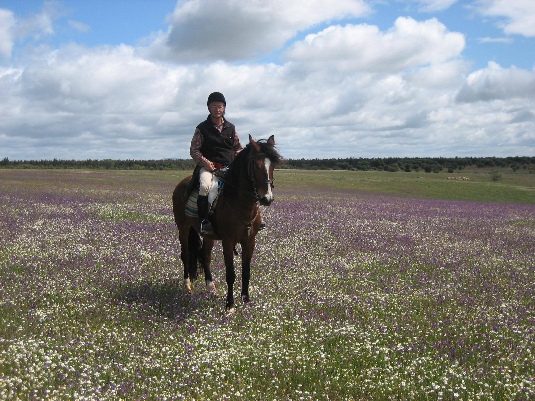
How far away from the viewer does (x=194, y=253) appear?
10.7 m

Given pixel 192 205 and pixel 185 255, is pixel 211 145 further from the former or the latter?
pixel 185 255

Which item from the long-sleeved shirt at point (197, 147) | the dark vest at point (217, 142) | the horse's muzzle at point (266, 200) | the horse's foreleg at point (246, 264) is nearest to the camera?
the horse's muzzle at point (266, 200)

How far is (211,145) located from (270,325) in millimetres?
4099

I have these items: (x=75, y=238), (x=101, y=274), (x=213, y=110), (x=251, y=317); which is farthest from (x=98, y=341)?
(x=75, y=238)

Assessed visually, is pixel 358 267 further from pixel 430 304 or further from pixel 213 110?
pixel 213 110

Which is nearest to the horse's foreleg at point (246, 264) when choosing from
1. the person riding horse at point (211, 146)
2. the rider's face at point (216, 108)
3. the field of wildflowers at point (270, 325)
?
the field of wildflowers at point (270, 325)

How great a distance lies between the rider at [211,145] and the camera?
370 inches

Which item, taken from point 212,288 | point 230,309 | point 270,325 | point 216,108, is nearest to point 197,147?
point 216,108

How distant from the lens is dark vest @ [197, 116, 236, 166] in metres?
9.81

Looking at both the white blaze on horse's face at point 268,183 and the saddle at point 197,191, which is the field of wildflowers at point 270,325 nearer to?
the saddle at point 197,191

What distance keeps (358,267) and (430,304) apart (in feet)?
11.4

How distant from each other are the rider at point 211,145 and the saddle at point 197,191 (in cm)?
11

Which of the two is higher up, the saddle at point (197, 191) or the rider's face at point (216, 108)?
the rider's face at point (216, 108)

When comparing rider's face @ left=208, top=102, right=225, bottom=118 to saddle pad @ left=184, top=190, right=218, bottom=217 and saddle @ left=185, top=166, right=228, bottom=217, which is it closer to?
saddle @ left=185, top=166, right=228, bottom=217
